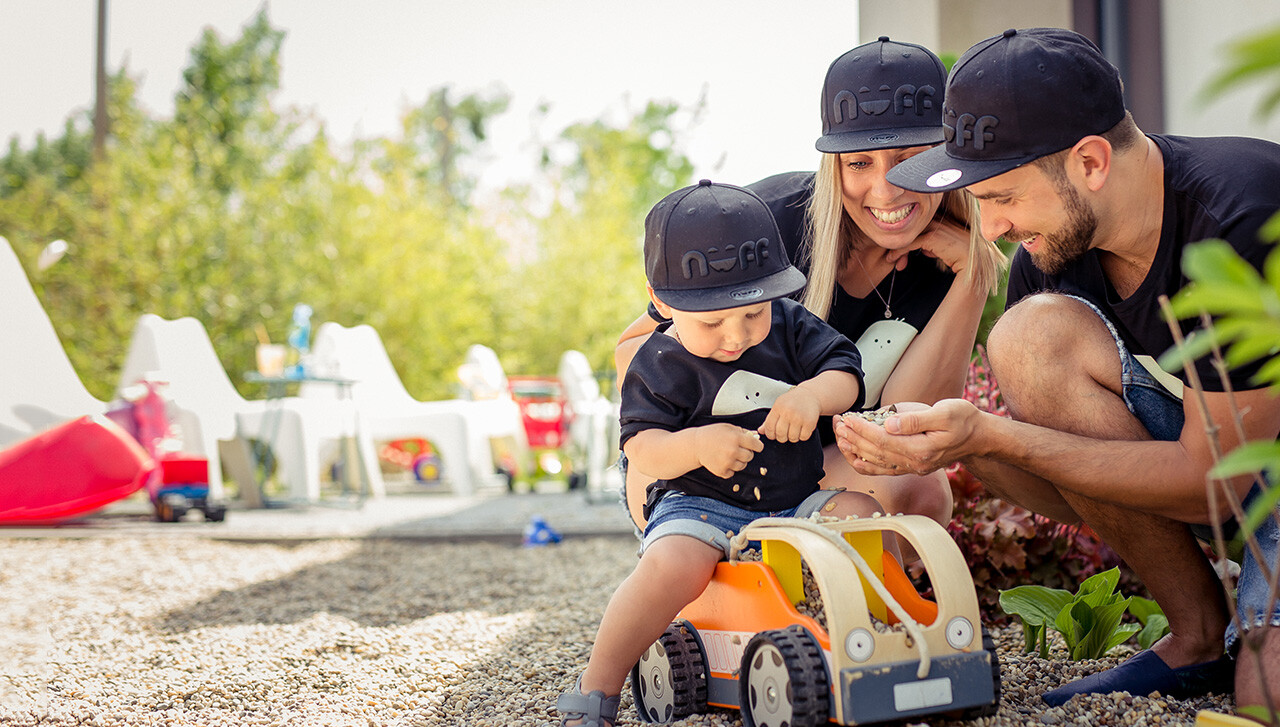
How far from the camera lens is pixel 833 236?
221cm

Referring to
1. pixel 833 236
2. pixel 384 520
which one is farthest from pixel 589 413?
pixel 833 236

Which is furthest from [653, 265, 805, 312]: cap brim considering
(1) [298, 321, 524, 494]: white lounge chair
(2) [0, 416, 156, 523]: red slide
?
(1) [298, 321, 524, 494]: white lounge chair

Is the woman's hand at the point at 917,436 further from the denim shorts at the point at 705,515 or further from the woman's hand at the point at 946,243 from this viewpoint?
the woman's hand at the point at 946,243

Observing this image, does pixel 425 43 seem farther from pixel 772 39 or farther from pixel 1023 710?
pixel 1023 710

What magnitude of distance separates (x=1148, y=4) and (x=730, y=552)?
3.85 metres

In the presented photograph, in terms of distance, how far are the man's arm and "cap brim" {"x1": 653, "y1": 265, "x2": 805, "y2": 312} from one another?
279mm

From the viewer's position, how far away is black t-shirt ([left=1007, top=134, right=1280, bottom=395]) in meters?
1.59

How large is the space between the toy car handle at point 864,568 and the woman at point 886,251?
0.52 metres

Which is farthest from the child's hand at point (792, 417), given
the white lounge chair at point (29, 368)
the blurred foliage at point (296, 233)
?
the blurred foliage at point (296, 233)

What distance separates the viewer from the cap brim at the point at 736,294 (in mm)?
1742

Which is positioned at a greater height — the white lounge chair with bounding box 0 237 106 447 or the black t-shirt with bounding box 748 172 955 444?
the black t-shirt with bounding box 748 172 955 444

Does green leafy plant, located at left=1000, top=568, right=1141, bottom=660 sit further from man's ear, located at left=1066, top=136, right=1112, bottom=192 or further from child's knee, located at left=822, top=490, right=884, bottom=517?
man's ear, located at left=1066, top=136, right=1112, bottom=192

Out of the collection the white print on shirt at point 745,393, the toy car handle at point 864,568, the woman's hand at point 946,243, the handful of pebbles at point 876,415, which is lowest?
the toy car handle at point 864,568

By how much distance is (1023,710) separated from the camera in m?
1.74
